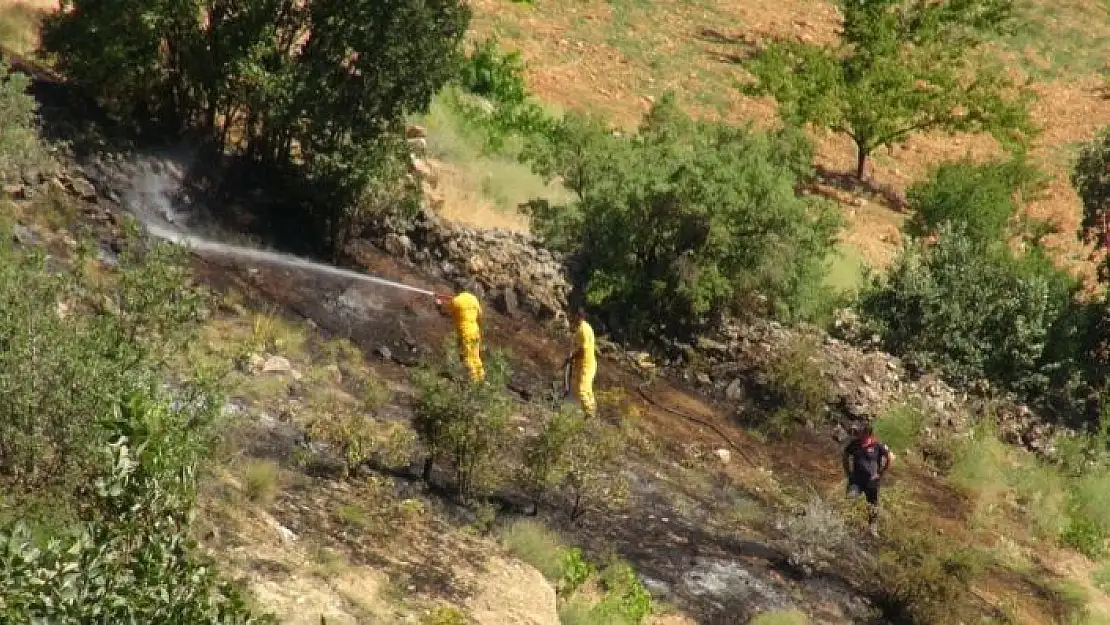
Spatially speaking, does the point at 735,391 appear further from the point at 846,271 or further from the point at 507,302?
the point at 846,271

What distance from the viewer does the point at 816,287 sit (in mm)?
23000

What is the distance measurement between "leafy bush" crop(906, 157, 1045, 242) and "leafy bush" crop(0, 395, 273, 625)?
72.0ft

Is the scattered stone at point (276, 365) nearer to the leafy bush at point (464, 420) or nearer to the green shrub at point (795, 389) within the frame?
the leafy bush at point (464, 420)

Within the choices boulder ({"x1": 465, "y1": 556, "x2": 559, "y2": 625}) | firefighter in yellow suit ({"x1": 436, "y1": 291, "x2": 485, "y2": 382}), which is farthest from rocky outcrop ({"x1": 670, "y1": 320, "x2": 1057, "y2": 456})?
boulder ({"x1": 465, "y1": 556, "x2": 559, "y2": 625})

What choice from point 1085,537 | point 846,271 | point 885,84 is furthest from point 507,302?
point 885,84

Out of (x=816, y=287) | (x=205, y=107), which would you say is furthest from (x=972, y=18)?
(x=205, y=107)

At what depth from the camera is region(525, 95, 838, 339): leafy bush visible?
20.9m

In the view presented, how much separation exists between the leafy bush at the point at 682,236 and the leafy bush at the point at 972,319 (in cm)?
230

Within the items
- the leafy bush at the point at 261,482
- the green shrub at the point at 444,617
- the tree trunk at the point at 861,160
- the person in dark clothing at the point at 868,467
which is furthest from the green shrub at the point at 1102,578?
the tree trunk at the point at 861,160

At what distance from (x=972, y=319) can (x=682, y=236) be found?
5.43m

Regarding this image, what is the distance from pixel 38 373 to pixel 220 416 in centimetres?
114

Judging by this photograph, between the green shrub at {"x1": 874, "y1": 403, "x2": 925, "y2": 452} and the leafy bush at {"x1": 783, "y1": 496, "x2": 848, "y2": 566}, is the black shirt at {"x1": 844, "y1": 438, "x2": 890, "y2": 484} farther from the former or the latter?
the green shrub at {"x1": 874, "y1": 403, "x2": 925, "y2": 452}

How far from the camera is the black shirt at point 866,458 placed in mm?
16672

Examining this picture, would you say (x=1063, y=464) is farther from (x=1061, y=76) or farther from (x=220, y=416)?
(x=1061, y=76)
